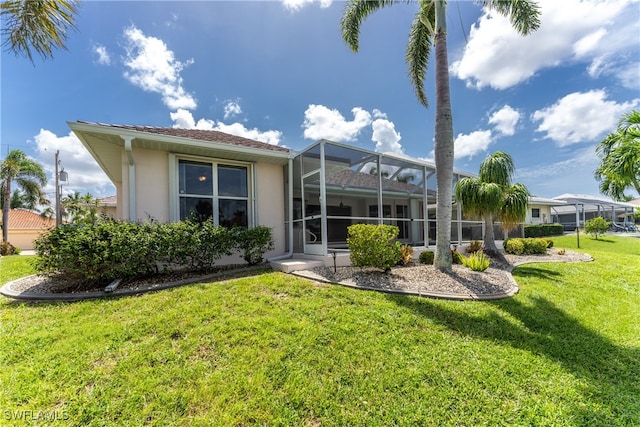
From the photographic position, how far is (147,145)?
7223 millimetres

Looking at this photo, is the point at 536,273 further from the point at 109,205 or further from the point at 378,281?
the point at 109,205

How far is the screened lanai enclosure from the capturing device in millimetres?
8219

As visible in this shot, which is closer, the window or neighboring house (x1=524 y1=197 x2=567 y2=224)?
the window

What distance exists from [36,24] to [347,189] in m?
10.6

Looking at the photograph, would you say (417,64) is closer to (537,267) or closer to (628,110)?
(628,110)

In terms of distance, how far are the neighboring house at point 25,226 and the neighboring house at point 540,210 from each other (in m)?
45.6

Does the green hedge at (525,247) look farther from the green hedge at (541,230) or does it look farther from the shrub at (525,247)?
the green hedge at (541,230)

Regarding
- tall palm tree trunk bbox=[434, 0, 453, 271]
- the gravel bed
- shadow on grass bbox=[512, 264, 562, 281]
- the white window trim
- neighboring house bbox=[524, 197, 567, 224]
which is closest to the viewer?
the gravel bed

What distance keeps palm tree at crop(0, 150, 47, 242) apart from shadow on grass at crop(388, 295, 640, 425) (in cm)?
2854

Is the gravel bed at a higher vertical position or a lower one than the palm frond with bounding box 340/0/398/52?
lower

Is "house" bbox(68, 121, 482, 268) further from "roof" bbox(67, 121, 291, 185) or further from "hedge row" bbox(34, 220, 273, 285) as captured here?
"hedge row" bbox(34, 220, 273, 285)

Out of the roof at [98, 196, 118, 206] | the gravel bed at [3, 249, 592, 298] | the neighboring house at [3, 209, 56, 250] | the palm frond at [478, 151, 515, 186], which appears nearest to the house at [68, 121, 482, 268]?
the gravel bed at [3, 249, 592, 298]

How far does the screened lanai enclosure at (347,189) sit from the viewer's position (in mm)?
8219

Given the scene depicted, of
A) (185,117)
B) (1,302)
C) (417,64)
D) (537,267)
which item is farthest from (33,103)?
(537,267)
